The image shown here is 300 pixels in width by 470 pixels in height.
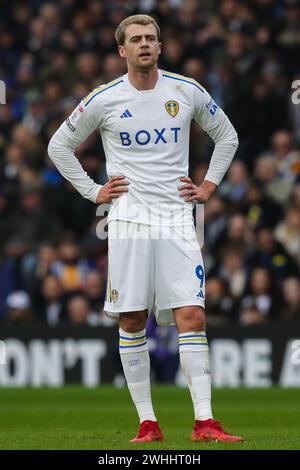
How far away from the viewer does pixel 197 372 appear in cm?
823

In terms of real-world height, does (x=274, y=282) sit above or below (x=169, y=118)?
below

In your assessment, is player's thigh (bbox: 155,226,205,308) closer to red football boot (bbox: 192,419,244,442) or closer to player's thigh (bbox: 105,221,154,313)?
player's thigh (bbox: 105,221,154,313)

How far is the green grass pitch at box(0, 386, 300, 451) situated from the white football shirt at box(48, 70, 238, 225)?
5.02 feet

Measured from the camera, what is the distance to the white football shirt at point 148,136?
8359 mm

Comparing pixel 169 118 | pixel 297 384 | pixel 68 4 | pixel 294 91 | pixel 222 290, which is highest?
pixel 68 4

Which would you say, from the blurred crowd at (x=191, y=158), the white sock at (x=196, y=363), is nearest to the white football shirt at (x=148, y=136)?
the white sock at (x=196, y=363)

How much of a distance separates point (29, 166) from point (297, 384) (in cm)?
607

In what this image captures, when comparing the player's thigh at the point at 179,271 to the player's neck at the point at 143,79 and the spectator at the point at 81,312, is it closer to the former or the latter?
the player's neck at the point at 143,79

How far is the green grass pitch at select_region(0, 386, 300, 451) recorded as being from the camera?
8125 millimetres

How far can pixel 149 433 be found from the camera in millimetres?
8273

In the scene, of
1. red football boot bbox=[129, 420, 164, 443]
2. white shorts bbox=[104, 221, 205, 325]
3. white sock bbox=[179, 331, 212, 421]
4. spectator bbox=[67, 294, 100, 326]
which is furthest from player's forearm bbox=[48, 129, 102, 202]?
spectator bbox=[67, 294, 100, 326]
